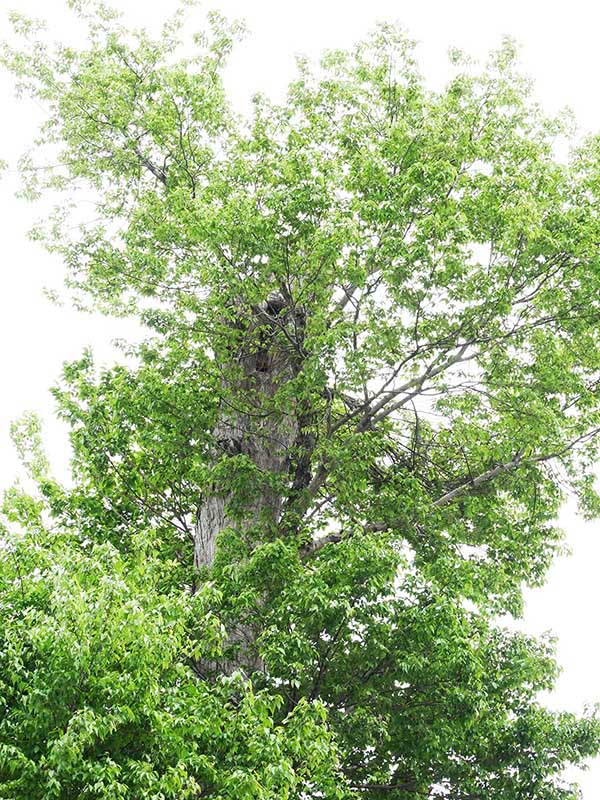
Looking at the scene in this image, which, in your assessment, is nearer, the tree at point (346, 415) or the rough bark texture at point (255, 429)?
the tree at point (346, 415)

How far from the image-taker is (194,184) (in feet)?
49.2

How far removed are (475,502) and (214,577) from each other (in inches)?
149

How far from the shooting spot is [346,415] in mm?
13539

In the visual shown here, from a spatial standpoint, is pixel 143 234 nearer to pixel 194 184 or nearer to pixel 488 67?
pixel 194 184

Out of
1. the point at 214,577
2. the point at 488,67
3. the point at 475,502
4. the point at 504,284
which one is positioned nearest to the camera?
the point at 214,577

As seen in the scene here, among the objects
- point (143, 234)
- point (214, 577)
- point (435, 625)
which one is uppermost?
point (143, 234)

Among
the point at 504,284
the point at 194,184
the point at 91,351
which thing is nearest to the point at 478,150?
the point at 504,284

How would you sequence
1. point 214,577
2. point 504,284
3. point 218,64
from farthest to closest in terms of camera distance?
point 218,64 → point 504,284 → point 214,577

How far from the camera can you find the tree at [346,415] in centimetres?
1084

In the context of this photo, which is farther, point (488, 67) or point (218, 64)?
point (218, 64)

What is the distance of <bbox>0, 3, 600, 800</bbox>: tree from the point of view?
10.8 metres

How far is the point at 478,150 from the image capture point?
12852 mm

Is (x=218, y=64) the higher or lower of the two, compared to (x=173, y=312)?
higher

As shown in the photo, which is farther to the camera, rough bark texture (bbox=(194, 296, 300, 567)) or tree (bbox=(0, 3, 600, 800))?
rough bark texture (bbox=(194, 296, 300, 567))
